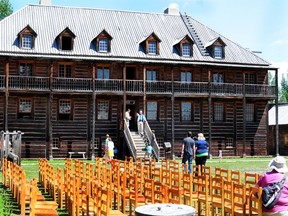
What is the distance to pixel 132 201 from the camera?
40.2 ft

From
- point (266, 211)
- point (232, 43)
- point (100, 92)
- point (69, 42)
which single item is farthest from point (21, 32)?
point (266, 211)

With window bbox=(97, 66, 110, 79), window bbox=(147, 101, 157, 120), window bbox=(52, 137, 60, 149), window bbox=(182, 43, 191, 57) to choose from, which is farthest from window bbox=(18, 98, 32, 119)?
window bbox=(182, 43, 191, 57)

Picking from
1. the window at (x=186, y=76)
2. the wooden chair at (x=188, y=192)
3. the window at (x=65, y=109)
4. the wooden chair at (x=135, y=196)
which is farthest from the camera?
the window at (x=186, y=76)

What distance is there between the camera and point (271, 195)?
9094 millimetres

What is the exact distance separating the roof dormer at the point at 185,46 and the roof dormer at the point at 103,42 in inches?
235

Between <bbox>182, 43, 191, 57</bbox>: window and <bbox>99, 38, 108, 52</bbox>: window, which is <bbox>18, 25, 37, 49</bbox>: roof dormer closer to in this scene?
<bbox>99, 38, 108, 52</bbox>: window

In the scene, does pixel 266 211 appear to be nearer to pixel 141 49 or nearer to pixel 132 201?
pixel 132 201

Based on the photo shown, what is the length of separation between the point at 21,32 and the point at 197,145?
2210cm

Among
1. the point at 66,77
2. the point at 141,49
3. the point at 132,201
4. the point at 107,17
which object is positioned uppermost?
the point at 107,17

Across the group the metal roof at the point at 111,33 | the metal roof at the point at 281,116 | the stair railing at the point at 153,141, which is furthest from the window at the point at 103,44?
the metal roof at the point at 281,116

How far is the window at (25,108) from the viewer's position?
38625 mm

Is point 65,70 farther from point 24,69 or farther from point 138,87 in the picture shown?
point 138,87

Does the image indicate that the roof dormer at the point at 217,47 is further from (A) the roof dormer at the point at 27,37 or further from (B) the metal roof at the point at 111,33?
(A) the roof dormer at the point at 27,37

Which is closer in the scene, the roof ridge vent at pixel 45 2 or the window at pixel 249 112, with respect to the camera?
the roof ridge vent at pixel 45 2
